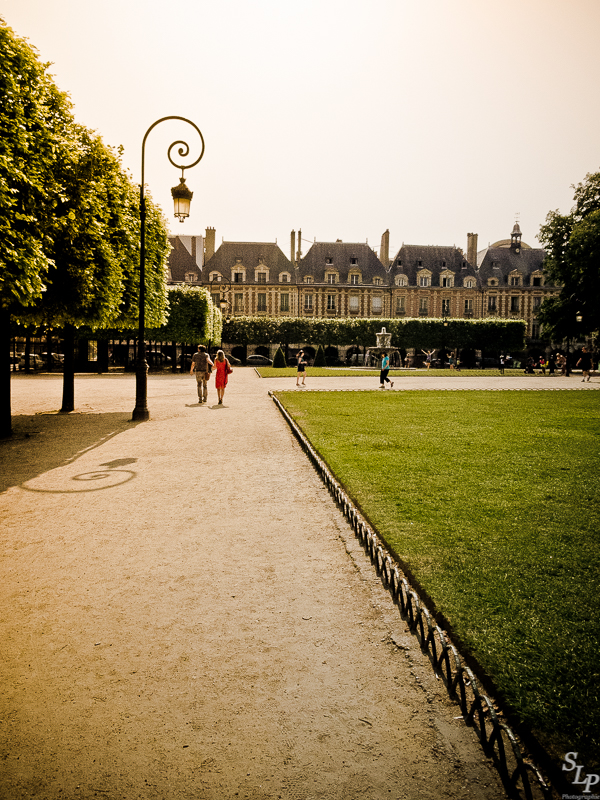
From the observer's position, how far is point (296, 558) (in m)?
4.54

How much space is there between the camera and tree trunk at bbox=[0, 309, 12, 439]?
34.3ft

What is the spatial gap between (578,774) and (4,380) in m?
11.1

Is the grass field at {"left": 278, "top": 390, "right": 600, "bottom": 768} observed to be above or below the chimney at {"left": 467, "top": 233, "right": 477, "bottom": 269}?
below

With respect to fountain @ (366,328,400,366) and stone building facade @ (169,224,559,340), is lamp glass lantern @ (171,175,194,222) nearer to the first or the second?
fountain @ (366,328,400,366)

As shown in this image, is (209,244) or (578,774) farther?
(209,244)

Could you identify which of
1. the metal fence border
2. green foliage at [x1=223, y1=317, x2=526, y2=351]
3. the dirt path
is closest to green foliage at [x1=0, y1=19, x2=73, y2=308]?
the dirt path

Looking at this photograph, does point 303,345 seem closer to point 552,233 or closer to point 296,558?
point 552,233

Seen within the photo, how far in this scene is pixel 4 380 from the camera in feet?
35.1

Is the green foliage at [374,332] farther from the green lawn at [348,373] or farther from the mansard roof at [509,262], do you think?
the mansard roof at [509,262]

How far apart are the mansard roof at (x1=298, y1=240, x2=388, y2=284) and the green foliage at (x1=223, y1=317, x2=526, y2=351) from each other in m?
12.4

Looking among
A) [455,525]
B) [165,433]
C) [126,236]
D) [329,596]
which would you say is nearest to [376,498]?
[455,525]

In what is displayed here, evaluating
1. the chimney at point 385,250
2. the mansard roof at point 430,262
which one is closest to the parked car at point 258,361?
the mansard roof at point 430,262

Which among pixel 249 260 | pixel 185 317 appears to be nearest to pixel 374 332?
pixel 249 260

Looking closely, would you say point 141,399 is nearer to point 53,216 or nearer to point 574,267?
point 53,216
